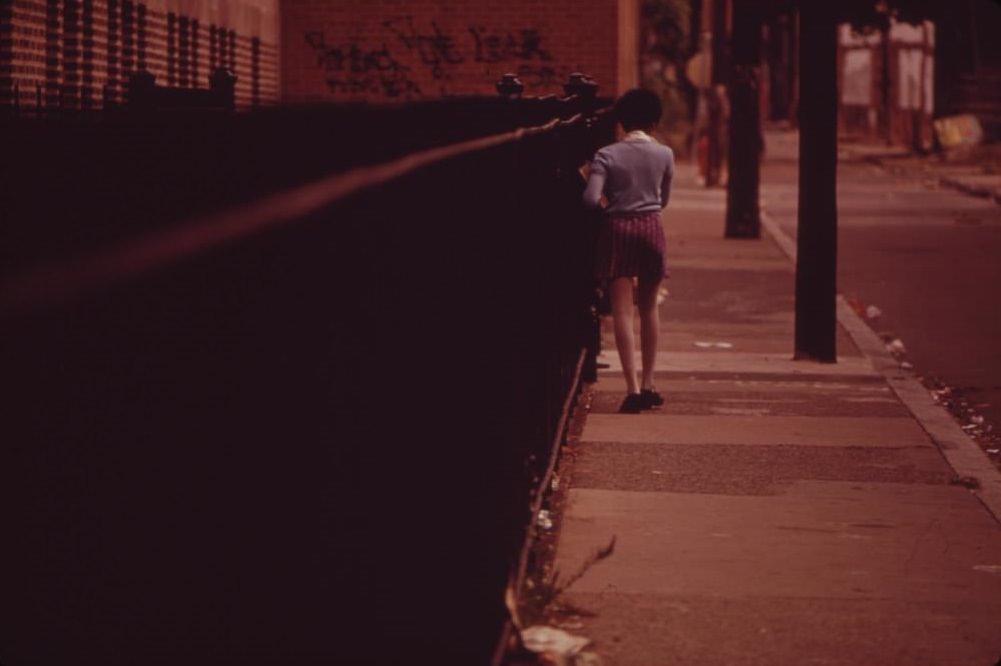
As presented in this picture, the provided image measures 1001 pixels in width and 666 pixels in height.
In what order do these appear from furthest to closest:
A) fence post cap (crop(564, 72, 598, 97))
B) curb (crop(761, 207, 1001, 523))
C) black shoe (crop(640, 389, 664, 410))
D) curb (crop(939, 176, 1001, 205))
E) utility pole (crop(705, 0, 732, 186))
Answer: utility pole (crop(705, 0, 732, 186)), curb (crop(939, 176, 1001, 205)), fence post cap (crop(564, 72, 598, 97)), black shoe (crop(640, 389, 664, 410)), curb (crop(761, 207, 1001, 523))

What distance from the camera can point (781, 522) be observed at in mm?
8383

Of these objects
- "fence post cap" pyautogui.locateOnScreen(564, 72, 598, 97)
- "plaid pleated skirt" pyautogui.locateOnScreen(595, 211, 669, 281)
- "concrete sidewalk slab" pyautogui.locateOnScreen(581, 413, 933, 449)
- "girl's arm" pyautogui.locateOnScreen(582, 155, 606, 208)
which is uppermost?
"fence post cap" pyautogui.locateOnScreen(564, 72, 598, 97)

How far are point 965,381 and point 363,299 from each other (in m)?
10.8

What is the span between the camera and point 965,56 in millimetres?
53938

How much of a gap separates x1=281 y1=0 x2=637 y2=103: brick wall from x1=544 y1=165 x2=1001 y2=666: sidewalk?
12981 mm

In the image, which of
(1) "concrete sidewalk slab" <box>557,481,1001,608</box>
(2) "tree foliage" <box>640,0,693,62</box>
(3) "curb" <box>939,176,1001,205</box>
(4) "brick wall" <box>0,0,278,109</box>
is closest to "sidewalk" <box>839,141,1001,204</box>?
(3) "curb" <box>939,176,1001,205</box>

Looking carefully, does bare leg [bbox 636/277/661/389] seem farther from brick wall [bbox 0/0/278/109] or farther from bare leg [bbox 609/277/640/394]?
brick wall [bbox 0/0/278/109]

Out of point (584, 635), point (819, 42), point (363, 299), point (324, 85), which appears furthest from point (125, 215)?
point (324, 85)

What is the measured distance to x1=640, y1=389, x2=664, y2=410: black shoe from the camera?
11.6m

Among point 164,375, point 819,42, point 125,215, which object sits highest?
point 819,42

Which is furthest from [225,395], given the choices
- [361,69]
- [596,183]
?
[361,69]

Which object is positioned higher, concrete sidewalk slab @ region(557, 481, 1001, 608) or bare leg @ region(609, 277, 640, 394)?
bare leg @ region(609, 277, 640, 394)

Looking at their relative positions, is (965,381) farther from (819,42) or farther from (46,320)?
(46,320)

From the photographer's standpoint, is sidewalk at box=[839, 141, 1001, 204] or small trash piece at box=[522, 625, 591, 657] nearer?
small trash piece at box=[522, 625, 591, 657]
